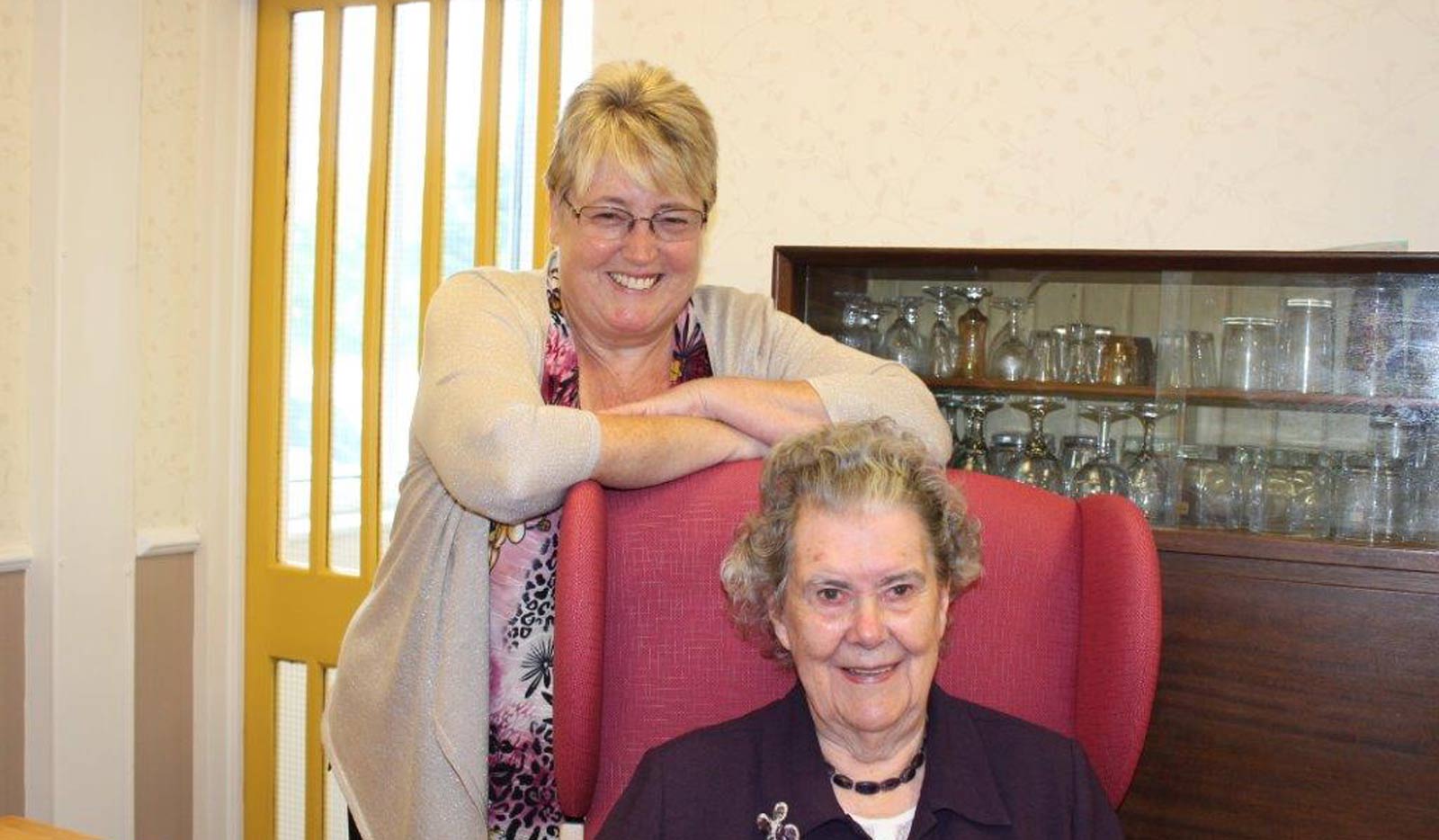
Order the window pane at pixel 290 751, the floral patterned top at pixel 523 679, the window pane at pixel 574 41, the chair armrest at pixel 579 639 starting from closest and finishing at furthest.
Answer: the chair armrest at pixel 579 639, the floral patterned top at pixel 523 679, the window pane at pixel 574 41, the window pane at pixel 290 751

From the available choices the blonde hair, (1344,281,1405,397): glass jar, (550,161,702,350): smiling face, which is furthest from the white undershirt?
(1344,281,1405,397): glass jar

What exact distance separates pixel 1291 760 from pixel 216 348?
2803mm

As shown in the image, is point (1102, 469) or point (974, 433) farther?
point (974, 433)

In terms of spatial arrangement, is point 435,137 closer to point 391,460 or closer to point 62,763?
point 391,460

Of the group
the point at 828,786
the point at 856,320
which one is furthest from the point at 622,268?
the point at 856,320

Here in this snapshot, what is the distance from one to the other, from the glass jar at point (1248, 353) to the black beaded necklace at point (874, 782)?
1417 mm

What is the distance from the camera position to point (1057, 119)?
2729mm

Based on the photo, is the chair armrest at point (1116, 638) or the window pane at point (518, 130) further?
the window pane at point (518, 130)

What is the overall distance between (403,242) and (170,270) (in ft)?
1.95

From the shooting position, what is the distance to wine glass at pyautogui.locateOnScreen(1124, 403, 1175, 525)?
250cm

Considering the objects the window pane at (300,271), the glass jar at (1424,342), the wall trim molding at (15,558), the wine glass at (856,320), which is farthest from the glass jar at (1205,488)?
the wall trim molding at (15,558)

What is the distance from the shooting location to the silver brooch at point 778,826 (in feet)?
4.42

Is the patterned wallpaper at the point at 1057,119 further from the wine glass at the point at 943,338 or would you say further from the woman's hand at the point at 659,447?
the woman's hand at the point at 659,447

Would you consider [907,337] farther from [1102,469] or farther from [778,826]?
[778,826]
